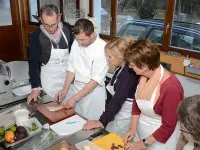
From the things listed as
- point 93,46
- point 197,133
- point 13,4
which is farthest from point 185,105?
point 13,4

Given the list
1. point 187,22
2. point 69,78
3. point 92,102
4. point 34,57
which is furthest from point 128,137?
point 187,22

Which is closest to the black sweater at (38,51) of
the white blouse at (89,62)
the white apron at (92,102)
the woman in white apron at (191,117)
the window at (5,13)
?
the white blouse at (89,62)

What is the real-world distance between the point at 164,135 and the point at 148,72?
361mm

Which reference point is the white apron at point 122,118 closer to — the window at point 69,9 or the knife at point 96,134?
the knife at point 96,134

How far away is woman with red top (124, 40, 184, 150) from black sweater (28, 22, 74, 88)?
2.64 feet

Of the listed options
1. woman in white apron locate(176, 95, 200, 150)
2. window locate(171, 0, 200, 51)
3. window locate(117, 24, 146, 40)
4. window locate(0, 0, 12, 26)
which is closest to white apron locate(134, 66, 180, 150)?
woman in white apron locate(176, 95, 200, 150)

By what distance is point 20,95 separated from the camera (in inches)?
65.3

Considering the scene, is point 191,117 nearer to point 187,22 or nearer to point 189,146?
point 189,146

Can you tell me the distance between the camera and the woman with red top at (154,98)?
1115 millimetres

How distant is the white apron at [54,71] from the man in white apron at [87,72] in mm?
104

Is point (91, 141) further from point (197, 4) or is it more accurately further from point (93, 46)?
point (197, 4)

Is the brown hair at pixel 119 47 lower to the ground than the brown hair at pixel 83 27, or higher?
lower

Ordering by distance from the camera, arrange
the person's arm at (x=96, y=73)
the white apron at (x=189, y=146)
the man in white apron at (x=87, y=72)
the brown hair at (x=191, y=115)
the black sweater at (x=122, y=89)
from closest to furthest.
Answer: the brown hair at (x=191, y=115), the white apron at (x=189, y=146), the black sweater at (x=122, y=89), the man in white apron at (x=87, y=72), the person's arm at (x=96, y=73)

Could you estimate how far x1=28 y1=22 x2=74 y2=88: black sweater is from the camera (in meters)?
1.74
